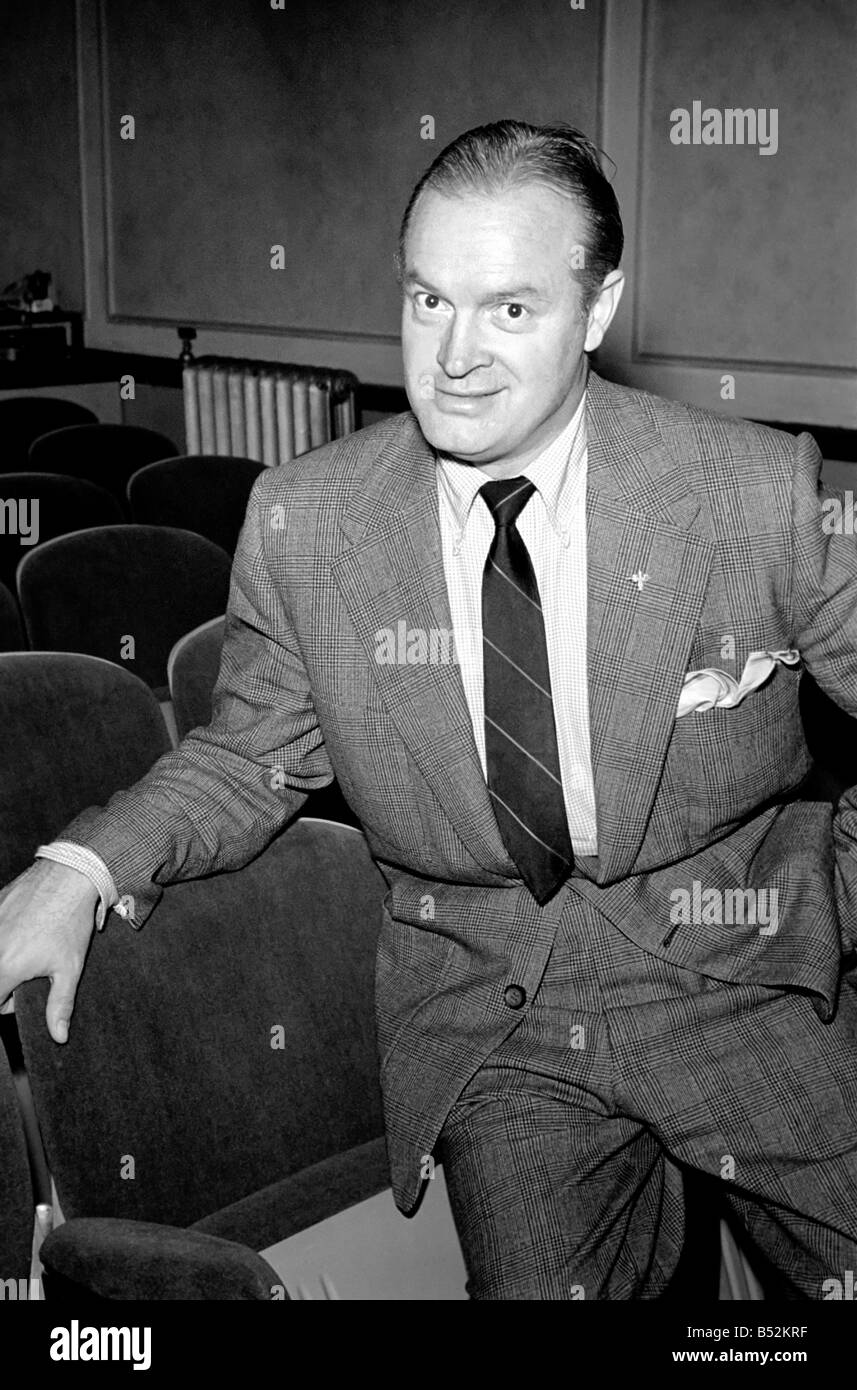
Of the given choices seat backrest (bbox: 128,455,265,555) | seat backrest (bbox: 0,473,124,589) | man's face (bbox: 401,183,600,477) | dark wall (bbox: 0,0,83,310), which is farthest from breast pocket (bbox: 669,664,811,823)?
dark wall (bbox: 0,0,83,310)

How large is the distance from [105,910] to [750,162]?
377 centimetres

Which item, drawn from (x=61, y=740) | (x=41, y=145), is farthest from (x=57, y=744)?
(x=41, y=145)

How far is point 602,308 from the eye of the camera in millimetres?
1354

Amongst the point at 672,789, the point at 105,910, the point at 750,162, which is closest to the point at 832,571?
the point at 672,789

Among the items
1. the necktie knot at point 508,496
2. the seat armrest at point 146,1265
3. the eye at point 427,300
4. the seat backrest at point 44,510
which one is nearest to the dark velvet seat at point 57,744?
the seat armrest at point 146,1265

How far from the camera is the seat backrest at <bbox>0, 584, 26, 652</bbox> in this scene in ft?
8.94

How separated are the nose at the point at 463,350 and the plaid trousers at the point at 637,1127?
1.71ft

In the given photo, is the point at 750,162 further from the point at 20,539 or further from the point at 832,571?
the point at 832,571

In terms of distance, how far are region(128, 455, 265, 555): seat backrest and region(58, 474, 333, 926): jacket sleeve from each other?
243 centimetres

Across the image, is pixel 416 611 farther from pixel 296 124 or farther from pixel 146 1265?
pixel 296 124

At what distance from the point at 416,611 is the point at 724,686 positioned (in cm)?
31

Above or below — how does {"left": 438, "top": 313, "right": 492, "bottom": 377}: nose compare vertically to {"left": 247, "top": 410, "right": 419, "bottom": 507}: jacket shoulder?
above

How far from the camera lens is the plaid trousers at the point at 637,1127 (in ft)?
4.35

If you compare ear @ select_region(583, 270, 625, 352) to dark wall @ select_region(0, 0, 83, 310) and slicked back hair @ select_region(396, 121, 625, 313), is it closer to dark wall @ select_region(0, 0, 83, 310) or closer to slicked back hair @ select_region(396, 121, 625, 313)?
slicked back hair @ select_region(396, 121, 625, 313)
